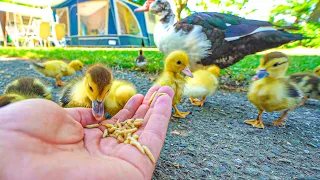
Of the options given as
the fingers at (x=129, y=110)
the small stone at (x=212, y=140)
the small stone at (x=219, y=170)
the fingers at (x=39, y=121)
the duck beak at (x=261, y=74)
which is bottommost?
the small stone at (x=219, y=170)

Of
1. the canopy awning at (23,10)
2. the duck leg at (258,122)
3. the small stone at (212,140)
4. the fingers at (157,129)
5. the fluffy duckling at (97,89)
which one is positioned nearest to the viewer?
the fingers at (157,129)

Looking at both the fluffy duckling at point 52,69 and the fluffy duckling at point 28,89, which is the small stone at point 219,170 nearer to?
the fluffy duckling at point 28,89

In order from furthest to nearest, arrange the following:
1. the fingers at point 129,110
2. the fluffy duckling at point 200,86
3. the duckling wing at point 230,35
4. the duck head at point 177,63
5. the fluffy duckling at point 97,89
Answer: the duckling wing at point 230,35 → the fluffy duckling at point 200,86 → the duck head at point 177,63 → the fingers at point 129,110 → the fluffy duckling at point 97,89

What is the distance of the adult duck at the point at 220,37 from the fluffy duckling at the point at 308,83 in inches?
29.1

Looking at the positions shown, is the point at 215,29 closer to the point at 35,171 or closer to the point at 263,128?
the point at 263,128

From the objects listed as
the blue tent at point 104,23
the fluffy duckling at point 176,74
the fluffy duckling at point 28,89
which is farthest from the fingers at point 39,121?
the blue tent at point 104,23

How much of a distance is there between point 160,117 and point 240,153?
0.73 metres

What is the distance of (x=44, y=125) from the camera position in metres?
0.97

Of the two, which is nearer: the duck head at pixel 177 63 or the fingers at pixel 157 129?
the fingers at pixel 157 129

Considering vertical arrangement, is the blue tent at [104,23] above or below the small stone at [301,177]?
above

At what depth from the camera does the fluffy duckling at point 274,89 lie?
6.38ft

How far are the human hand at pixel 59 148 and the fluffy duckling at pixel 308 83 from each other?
6.55 ft

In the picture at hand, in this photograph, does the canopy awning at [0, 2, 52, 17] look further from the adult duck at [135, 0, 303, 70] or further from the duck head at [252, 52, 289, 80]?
the duck head at [252, 52, 289, 80]

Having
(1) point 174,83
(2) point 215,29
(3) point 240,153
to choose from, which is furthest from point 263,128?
(2) point 215,29
